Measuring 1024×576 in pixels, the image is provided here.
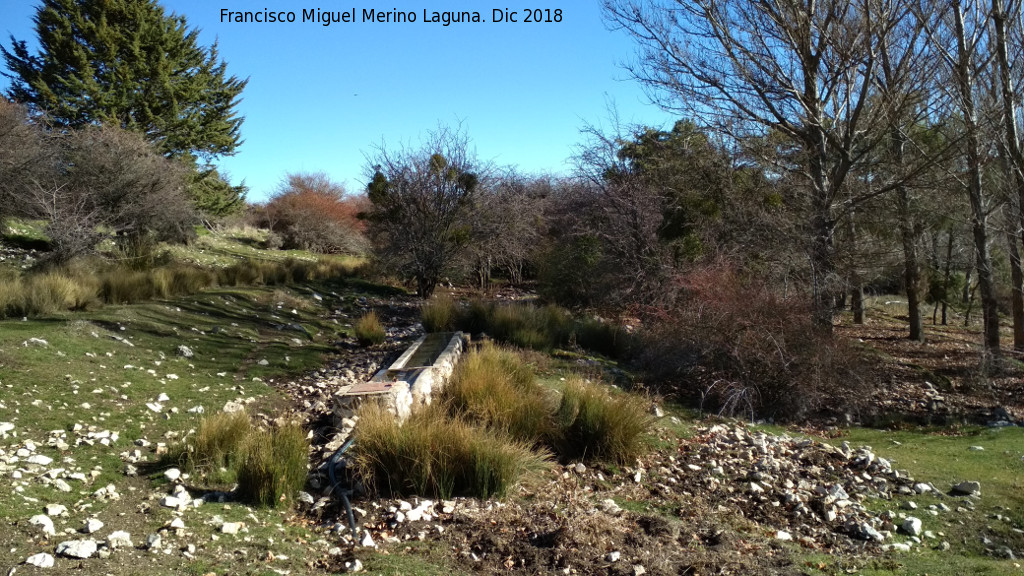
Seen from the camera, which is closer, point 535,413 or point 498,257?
point 535,413

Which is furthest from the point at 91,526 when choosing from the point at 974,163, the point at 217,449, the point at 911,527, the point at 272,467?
the point at 974,163

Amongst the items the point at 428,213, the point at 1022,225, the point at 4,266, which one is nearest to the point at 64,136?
the point at 4,266

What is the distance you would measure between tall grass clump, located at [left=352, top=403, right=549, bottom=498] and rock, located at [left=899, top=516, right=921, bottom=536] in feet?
9.29

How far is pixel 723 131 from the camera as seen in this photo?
1185 centimetres

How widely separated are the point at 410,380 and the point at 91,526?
13.3ft

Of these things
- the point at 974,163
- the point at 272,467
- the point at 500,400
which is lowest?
the point at 272,467

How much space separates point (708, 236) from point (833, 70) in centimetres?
457

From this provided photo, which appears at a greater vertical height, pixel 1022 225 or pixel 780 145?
pixel 780 145

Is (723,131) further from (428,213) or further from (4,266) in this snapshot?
(4,266)

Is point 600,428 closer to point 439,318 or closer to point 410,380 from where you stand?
point 410,380

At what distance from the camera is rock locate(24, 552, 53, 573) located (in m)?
3.26

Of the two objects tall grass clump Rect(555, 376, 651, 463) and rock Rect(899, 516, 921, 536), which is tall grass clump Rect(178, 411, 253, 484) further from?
rock Rect(899, 516, 921, 536)

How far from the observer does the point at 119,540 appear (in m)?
3.68

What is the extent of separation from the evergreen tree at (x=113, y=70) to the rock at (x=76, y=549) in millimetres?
23791
